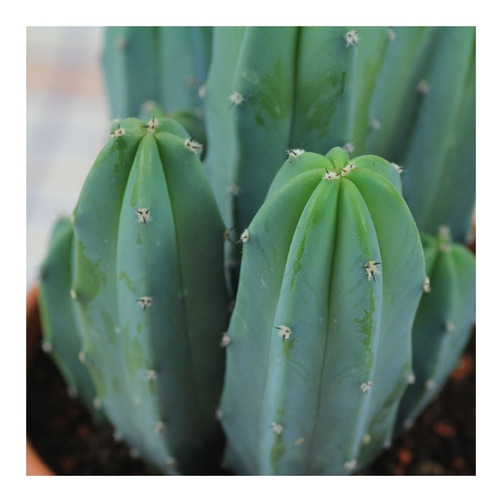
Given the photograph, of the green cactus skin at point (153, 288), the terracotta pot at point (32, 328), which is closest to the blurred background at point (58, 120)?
the terracotta pot at point (32, 328)

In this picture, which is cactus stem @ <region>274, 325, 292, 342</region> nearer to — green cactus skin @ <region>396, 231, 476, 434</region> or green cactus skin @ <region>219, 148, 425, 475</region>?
green cactus skin @ <region>219, 148, 425, 475</region>

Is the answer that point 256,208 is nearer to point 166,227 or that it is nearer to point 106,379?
point 166,227

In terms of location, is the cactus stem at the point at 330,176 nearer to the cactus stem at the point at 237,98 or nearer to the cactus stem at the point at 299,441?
the cactus stem at the point at 237,98

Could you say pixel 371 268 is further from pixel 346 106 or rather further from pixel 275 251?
pixel 346 106

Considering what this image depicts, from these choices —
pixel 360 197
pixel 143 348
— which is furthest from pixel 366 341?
pixel 143 348

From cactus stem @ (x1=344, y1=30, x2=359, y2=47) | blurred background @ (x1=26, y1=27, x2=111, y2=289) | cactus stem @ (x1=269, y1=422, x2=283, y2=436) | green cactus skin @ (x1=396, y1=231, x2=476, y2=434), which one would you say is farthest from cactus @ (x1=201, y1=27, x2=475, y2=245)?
blurred background @ (x1=26, y1=27, x2=111, y2=289)
